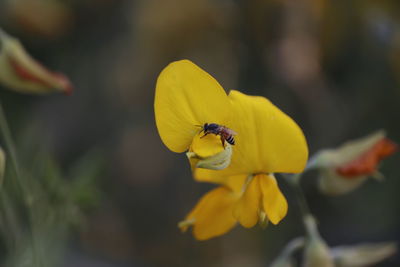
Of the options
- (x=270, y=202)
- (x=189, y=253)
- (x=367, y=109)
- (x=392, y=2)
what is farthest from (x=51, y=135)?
(x=270, y=202)

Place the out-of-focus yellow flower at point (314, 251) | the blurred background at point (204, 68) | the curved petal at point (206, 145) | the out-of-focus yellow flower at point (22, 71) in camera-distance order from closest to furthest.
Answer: the curved petal at point (206, 145), the out-of-focus yellow flower at point (314, 251), the out-of-focus yellow flower at point (22, 71), the blurred background at point (204, 68)

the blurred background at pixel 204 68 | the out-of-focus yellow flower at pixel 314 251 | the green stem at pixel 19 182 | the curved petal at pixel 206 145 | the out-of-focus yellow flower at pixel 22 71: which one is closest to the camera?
the curved petal at pixel 206 145

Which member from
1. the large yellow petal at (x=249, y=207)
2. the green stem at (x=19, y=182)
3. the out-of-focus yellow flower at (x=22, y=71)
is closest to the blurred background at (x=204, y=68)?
the out-of-focus yellow flower at (x=22, y=71)

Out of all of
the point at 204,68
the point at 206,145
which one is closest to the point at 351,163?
the point at 206,145

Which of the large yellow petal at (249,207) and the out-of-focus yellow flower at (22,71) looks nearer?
the large yellow petal at (249,207)

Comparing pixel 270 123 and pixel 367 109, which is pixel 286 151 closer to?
pixel 270 123

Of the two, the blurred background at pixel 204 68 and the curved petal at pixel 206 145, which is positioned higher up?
the curved petal at pixel 206 145

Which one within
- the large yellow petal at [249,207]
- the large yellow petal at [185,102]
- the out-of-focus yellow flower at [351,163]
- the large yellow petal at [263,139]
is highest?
the large yellow petal at [185,102]

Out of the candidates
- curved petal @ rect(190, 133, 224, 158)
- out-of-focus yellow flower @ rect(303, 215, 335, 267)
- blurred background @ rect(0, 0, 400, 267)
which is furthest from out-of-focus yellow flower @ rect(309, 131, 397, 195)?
blurred background @ rect(0, 0, 400, 267)

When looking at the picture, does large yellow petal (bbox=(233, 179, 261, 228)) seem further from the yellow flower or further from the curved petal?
the curved petal

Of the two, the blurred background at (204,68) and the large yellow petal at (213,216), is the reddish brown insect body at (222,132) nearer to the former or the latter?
the large yellow petal at (213,216)
